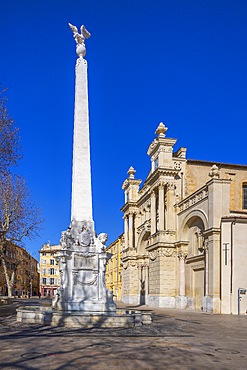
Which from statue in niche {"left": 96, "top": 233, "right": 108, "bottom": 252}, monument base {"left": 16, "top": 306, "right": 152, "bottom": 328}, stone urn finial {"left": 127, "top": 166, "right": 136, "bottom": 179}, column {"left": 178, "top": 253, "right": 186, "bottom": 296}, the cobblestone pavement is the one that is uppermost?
stone urn finial {"left": 127, "top": 166, "right": 136, "bottom": 179}

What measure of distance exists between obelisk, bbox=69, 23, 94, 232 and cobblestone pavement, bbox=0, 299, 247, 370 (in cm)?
582

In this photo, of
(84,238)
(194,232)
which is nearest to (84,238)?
(84,238)

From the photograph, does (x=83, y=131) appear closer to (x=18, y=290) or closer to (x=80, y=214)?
(x=80, y=214)

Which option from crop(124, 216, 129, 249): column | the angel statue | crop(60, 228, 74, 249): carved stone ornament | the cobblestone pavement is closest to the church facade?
crop(124, 216, 129, 249): column

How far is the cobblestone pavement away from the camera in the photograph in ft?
29.3

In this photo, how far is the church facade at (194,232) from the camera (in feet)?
94.9

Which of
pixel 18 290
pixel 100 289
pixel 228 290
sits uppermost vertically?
pixel 100 289

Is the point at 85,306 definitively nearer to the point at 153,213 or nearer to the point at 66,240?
the point at 66,240

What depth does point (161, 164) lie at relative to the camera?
40.0 metres

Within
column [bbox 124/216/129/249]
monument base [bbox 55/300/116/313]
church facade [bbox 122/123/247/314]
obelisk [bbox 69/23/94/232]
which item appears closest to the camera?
monument base [bbox 55/300/116/313]

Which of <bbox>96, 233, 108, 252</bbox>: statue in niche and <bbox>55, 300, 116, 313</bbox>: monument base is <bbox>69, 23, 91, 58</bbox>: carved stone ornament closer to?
<bbox>96, 233, 108, 252</bbox>: statue in niche

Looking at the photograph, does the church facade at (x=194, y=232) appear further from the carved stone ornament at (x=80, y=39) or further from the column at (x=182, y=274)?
the carved stone ornament at (x=80, y=39)

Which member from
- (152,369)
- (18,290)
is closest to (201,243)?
(152,369)

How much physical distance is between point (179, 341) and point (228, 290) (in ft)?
55.0
